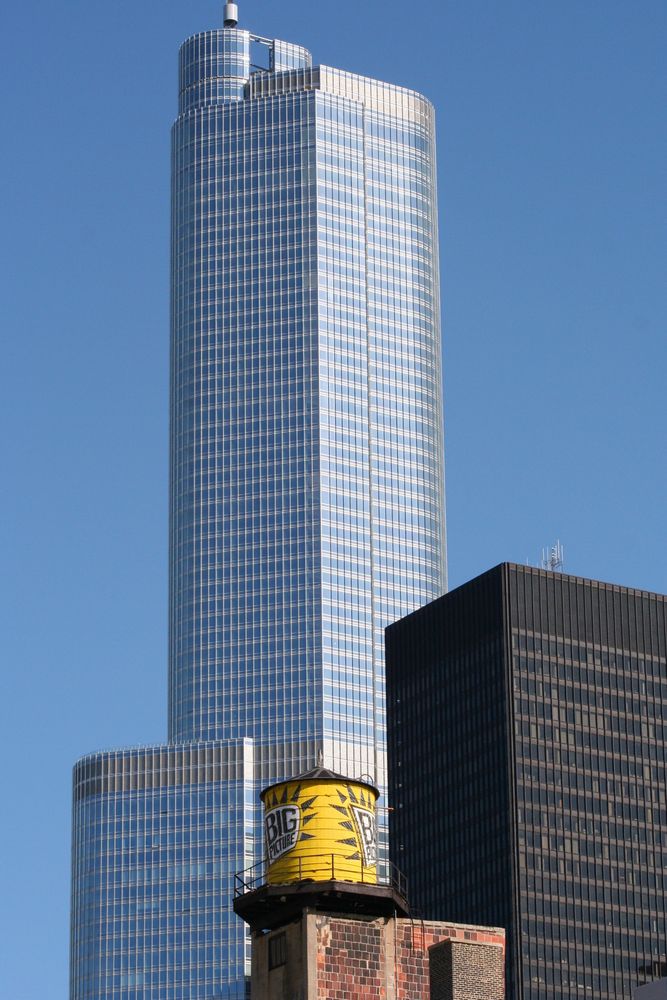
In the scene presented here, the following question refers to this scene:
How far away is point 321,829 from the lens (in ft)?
302

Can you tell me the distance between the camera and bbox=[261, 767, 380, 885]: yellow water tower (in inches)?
3629

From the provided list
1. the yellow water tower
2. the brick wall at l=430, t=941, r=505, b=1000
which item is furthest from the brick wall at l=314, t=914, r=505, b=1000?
the yellow water tower

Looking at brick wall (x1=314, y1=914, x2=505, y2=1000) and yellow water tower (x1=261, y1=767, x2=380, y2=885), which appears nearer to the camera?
yellow water tower (x1=261, y1=767, x2=380, y2=885)

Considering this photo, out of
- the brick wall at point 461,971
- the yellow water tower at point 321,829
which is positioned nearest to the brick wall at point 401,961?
the brick wall at point 461,971

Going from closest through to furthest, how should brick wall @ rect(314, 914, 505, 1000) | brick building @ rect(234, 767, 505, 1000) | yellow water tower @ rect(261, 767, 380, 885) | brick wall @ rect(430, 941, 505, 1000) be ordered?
yellow water tower @ rect(261, 767, 380, 885), brick building @ rect(234, 767, 505, 1000), brick wall @ rect(314, 914, 505, 1000), brick wall @ rect(430, 941, 505, 1000)

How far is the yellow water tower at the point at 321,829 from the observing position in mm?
92188

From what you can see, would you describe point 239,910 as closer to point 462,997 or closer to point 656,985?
point 462,997

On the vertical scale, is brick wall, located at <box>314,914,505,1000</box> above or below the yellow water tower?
below

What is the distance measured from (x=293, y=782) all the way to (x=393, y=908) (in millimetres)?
6790

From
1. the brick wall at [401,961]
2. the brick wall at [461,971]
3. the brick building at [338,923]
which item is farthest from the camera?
the brick wall at [461,971]

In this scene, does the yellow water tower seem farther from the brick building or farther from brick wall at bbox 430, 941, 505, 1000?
brick wall at bbox 430, 941, 505, 1000

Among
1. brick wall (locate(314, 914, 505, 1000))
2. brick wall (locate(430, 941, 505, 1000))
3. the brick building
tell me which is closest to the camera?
the brick building

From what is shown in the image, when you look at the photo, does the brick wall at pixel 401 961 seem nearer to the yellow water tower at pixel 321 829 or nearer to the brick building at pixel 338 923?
the brick building at pixel 338 923

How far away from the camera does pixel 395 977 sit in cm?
9550
